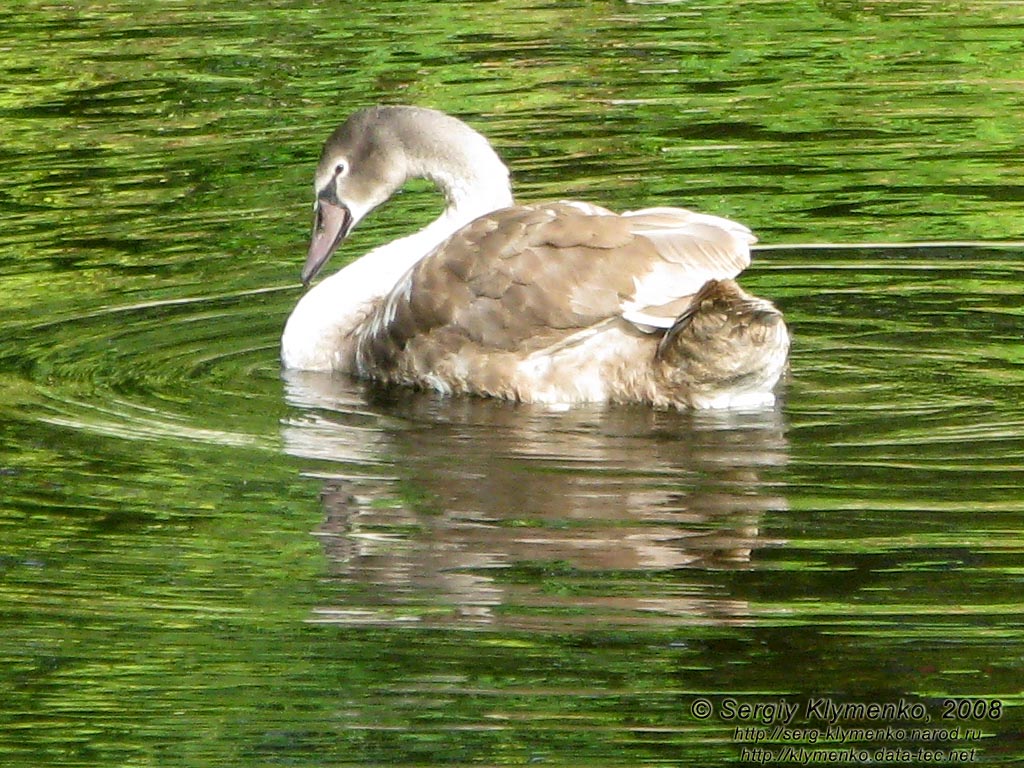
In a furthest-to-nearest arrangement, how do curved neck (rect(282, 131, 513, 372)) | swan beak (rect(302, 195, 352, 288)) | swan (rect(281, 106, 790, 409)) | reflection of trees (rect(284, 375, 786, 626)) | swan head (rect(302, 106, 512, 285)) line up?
swan beak (rect(302, 195, 352, 288)) → swan head (rect(302, 106, 512, 285)) → curved neck (rect(282, 131, 513, 372)) → swan (rect(281, 106, 790, 409)) → reflection of trees (rect(284, 375, 786, 626))

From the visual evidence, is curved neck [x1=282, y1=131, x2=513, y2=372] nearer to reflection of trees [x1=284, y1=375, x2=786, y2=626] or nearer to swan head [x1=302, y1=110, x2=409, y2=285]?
swan head [x1=302, y1=110, x2=409, y2=285]

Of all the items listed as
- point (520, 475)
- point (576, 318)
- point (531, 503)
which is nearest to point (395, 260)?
point (576, 318)

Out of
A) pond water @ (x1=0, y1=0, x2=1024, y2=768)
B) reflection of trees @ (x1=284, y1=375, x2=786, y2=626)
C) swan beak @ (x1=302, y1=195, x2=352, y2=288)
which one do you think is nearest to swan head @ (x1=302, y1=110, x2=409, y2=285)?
swan beak @ (x1=302, y1=195, x2=352, y2=288)

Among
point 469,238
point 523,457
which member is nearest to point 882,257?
point 469,238

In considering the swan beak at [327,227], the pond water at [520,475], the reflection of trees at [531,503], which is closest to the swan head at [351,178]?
the swan beak at [327,227]

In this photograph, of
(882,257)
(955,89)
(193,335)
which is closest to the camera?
(193,335)

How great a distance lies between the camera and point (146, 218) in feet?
36.4

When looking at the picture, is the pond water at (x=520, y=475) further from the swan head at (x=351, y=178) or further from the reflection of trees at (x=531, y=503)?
the swan head at (x=351, y=178)

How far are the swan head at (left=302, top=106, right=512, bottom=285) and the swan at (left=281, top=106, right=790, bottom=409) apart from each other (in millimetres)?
431

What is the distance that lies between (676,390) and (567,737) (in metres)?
2.88

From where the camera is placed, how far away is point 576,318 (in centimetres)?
788

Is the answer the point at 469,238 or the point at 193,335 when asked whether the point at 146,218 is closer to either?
the point at 193,335

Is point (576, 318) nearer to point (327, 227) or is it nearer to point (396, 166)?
point (396, 166)

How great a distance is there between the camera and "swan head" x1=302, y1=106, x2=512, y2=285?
352 inches
